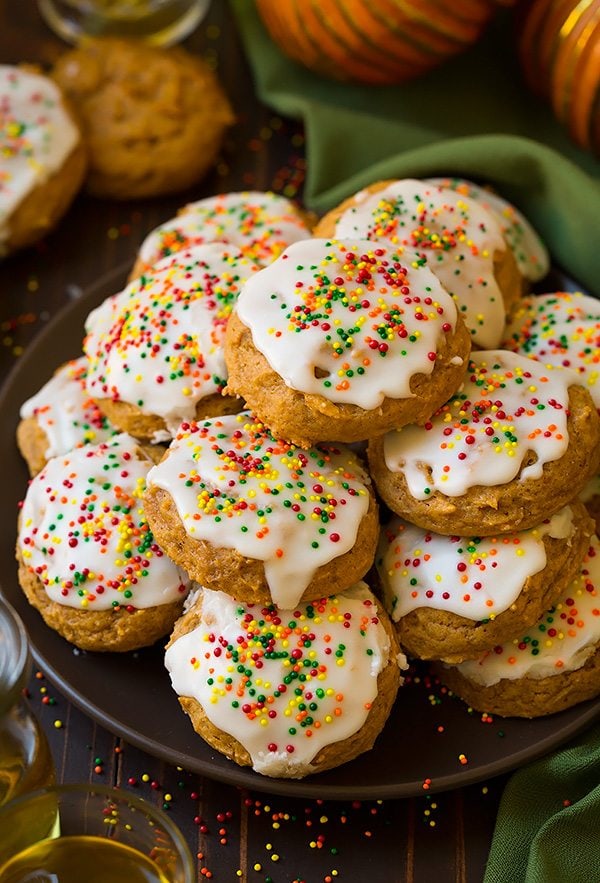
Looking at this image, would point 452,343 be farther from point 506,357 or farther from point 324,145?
point 324,145

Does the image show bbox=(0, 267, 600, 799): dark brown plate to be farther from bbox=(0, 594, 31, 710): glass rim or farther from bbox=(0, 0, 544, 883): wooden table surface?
bbox=(0, 594, 31, 710): glass rim

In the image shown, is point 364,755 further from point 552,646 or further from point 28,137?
point 28,137

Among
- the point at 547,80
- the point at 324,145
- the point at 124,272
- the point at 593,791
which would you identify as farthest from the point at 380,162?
the point at 593,791

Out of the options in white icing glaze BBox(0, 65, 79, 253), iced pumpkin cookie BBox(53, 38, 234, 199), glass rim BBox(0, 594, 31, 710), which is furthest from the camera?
iced pumpkin cookie BBox(53, 38, 234, 199)

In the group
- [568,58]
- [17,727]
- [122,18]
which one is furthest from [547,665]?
[122,18]

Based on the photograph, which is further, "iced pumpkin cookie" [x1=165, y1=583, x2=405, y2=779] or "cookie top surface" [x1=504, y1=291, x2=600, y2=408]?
"cookie top surface" [x1=504, y1=291, x2=600, y2=408]

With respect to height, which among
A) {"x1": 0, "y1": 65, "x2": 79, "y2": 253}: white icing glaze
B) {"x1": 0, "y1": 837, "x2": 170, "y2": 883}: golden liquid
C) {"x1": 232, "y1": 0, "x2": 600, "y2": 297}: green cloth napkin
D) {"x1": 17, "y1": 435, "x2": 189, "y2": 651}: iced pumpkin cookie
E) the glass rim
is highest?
{"x1": 232, "y1": 0, "x2": 600, "y2": 297}: green cloth napkin

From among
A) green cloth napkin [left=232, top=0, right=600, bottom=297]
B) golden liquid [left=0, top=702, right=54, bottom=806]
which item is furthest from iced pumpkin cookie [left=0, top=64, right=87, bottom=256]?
golden liquid [left=0, top=702, right=54, bottom=806]

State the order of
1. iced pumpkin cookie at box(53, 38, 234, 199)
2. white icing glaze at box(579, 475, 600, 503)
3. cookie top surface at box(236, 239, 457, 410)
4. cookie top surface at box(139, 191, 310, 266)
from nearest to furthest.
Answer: cookie top surface at box(236, 239, 457, 410)
white icing glaze at box(579, 475, 600, 503)
cookie top surface at box(139, 191, 310, 266)
iced pumpkin cookie at box(53, 38, 234, 199)
